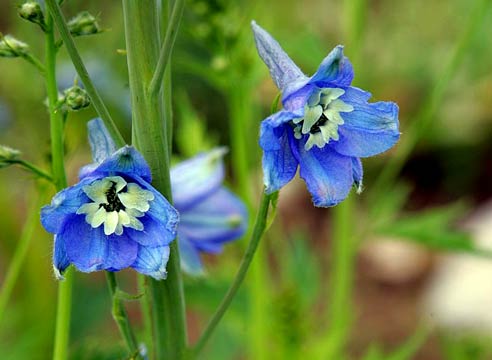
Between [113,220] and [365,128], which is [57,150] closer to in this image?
[113,220]

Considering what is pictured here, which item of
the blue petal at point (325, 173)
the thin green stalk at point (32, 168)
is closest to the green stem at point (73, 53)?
the thin green stalk at point (32, 168)

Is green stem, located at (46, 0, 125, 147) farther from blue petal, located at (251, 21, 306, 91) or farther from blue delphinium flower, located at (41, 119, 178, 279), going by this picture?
blue petal, located at (251, 21, 306, 91)

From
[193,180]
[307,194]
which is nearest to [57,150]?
[193,180]

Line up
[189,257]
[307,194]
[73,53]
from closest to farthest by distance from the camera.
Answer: [73,53], [189,257], [307,194]

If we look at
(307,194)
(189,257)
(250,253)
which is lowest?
(307,194)

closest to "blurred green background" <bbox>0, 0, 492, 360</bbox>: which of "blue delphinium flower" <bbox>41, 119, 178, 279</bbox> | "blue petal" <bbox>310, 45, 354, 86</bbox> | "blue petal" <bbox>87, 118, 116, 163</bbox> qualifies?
"blue petal" <bbox>87, 118, 116, 163</bbox>

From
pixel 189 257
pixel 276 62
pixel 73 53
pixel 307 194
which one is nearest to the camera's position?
pixel 73 53
